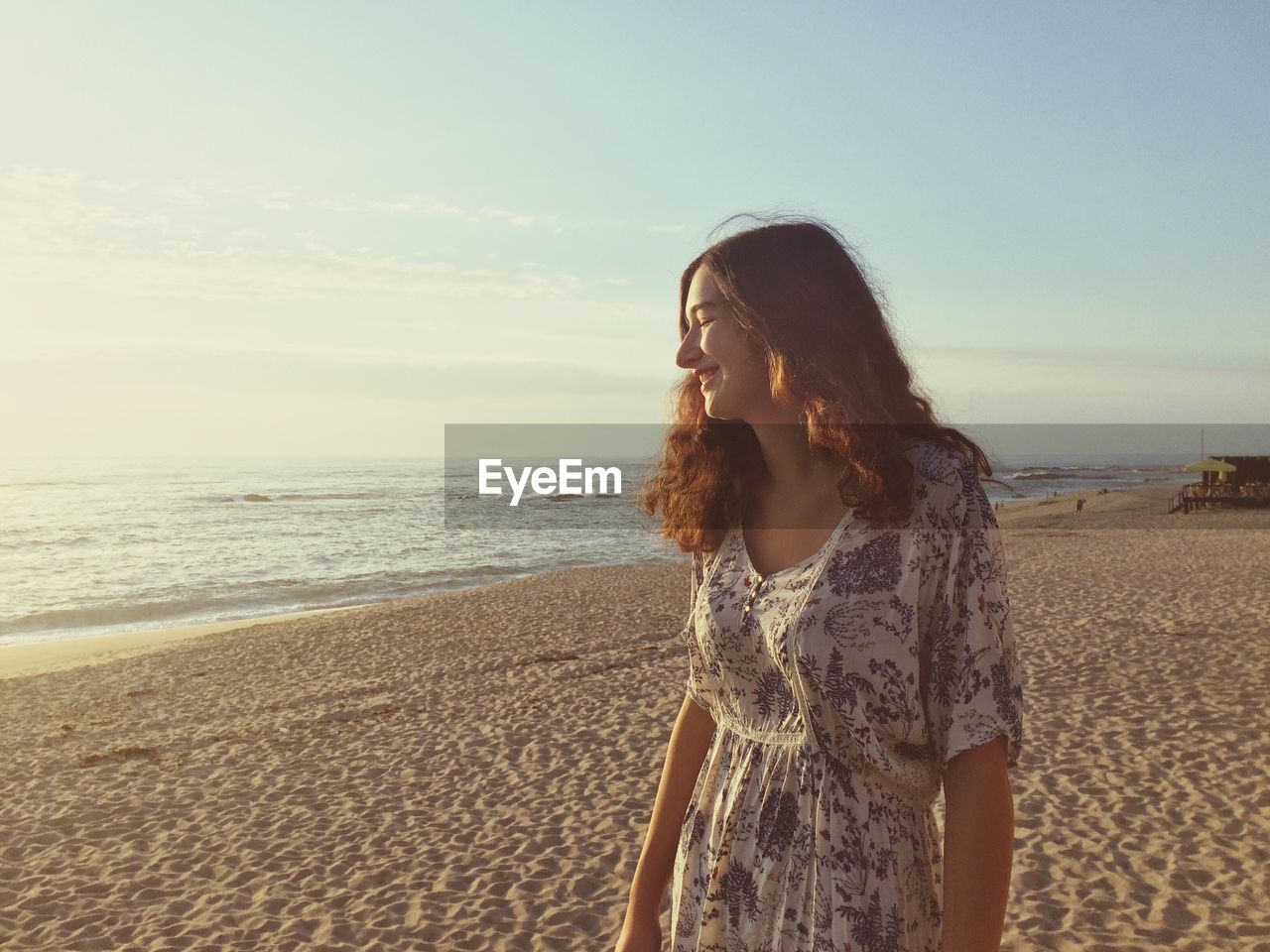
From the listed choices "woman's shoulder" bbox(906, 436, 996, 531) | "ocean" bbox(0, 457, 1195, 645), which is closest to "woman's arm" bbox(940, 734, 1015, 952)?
"woman's shoulder" bbox(906, 436, 996, 531)

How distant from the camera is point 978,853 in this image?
1.30 metres

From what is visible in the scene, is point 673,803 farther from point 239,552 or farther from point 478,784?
point 239,552

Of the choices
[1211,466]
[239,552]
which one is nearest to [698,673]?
[239,552]

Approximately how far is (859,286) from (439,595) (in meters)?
20.8

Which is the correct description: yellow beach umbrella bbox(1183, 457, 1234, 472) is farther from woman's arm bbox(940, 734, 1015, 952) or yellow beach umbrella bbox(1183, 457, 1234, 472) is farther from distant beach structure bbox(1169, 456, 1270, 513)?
woman's arm bbox(940, 734, 1015, 952)

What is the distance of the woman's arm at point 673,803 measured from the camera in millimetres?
1762

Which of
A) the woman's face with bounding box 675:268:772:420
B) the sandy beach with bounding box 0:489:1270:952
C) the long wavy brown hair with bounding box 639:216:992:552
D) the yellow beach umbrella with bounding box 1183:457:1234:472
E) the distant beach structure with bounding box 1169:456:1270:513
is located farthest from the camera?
the yellow beach umbrella with bounding box 1183:457:1234:472

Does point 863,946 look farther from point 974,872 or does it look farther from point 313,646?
point 313,646

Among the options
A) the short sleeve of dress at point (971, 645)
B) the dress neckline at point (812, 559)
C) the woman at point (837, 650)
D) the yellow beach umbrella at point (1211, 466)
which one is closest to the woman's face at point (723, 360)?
the woman at point (837, 650)

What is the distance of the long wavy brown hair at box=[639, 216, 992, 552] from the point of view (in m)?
1.41

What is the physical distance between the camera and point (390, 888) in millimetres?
6086

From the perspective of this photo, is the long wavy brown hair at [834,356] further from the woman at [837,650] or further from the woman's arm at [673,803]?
the woman's arm at [673,803]

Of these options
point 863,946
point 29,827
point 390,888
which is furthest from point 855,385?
point 29,827

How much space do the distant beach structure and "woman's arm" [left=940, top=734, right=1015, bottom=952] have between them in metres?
43.6
